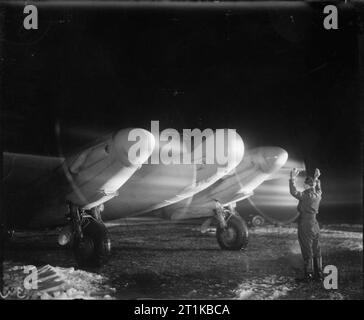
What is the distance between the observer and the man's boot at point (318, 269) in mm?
4262

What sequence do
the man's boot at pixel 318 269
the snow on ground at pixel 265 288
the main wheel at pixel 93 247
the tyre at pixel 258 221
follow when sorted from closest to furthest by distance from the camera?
the snow on ground at pixel 265 288, the man's boot at pixel 318 269, the main wheel at pixel 93 247, the tyre at pixel 258 221

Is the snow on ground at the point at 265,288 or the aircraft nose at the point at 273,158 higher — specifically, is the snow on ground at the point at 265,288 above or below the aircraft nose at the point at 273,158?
below

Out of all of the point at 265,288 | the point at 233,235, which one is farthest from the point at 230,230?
the point at 265,288

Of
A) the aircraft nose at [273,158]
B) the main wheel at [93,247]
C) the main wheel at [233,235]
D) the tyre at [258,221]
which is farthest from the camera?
the tyre at [258,221]

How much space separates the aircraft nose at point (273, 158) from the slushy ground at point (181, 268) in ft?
3.96

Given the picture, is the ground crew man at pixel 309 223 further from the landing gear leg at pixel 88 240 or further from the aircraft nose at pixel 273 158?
the landing gear leg at pixel 88 240

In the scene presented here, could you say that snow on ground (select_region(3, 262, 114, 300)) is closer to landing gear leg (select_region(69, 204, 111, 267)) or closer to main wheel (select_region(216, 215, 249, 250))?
landing gear leg (select_region(69, 204, 111, 267))

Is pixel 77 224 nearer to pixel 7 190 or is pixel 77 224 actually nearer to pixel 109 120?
pixel 7 190

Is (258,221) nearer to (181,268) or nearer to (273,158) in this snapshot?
(273,158)

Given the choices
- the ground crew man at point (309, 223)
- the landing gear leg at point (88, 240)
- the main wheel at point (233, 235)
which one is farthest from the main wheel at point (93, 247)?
the ground crew man at point (309, 223)

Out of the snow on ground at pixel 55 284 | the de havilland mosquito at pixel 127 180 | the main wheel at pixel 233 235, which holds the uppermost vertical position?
the de havilland mosquito at pixel 127 180

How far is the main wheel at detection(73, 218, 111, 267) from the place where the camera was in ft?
14.9
